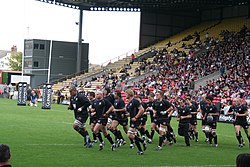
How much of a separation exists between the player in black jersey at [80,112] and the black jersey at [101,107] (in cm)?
40

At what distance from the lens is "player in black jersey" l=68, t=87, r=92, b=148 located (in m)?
16.5

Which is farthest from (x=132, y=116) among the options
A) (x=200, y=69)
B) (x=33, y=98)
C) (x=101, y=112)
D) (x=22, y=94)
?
(x=200, y=69)

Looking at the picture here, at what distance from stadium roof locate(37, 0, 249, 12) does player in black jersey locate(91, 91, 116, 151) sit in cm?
4191

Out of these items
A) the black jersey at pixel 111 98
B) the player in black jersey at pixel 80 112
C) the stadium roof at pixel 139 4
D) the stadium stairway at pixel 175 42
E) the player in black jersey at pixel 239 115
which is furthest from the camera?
the stadium stairway at pixel 175 42

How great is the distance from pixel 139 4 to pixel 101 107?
149 ft

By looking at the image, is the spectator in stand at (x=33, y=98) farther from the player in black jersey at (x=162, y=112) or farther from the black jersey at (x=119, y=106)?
the player in black jersey at (x=162, y=112)

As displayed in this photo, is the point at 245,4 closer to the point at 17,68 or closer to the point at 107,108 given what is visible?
the point at 107,108

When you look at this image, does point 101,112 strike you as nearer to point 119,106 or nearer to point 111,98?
point 119,106

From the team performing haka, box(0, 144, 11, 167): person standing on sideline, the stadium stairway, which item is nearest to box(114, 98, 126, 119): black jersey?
the team performing haka

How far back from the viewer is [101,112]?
16.2 metres

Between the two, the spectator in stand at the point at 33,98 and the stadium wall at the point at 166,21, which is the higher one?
the stadium wall at the point at 166,21

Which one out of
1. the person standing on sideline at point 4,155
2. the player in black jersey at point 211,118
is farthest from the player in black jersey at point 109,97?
the person standing on sideline at point 4,155

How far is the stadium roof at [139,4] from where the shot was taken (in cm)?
5747

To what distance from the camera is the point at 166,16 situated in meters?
66.1
